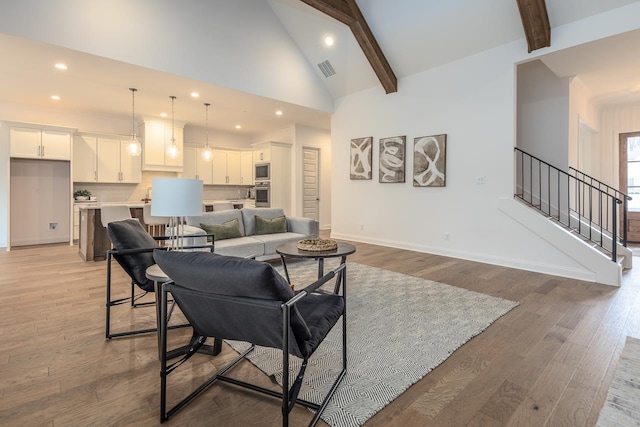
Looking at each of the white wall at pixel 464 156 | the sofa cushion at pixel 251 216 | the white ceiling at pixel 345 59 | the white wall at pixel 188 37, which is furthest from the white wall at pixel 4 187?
the white wall at pixel 464 156

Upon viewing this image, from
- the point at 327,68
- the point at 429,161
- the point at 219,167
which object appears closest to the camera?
the point at 429,161

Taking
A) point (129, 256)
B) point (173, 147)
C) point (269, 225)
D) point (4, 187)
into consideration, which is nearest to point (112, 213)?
point (173, 147)

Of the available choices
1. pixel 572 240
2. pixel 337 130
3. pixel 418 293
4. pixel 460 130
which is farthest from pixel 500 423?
pixel 337 130

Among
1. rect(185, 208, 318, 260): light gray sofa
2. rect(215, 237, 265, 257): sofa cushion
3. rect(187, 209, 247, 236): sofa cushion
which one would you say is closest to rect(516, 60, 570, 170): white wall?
rect(185, 208, 318, 260): light gray sofa

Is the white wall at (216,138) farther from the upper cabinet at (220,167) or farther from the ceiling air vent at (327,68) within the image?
the ceiling air vent at (327,68)

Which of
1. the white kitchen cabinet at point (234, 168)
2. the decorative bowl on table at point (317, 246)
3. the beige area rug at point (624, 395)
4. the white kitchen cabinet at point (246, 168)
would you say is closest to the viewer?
the beige area rug at point (624, 395)

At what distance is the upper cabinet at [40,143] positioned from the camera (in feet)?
19.1

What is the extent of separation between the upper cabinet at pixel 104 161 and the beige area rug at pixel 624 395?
8112 millimetres

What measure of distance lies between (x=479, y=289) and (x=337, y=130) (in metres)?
4.66

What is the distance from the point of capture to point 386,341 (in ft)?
7.69

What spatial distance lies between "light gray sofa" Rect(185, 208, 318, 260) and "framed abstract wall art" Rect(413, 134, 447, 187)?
2114mm

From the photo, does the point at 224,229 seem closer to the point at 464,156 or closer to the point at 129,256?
the point at 129,256

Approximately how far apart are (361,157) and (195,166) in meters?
4.37

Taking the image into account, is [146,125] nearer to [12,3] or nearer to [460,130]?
[12,3]
